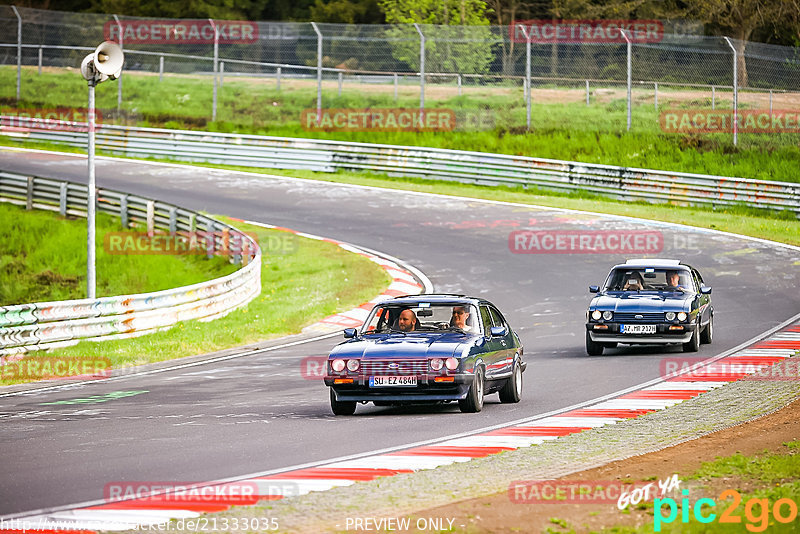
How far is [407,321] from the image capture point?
1324 centimetres

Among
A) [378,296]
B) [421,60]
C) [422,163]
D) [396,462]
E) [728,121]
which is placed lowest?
[378,296]

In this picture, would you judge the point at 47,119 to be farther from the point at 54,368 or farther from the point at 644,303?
the point at 644,303

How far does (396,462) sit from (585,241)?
63.3 feet

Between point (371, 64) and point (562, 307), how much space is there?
19.4 meters

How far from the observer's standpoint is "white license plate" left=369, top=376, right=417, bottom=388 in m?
12.1

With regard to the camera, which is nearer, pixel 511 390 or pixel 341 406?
pixel 341 406

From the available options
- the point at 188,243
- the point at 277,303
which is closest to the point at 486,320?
the point at 277,303

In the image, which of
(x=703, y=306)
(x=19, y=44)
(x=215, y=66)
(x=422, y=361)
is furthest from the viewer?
(x=19, y=44)

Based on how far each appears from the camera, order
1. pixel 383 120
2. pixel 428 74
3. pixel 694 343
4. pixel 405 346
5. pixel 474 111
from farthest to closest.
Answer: pixel 383 120 → pixel 474 111 → pixel 428 74 → pixel 694 343 → pixel 405 346

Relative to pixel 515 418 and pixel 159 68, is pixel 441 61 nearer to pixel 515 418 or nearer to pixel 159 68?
pixel 159 68

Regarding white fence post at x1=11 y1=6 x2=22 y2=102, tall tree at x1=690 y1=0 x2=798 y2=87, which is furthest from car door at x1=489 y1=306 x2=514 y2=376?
tall tree at x1=690 y1=0 x2=798 y2=87

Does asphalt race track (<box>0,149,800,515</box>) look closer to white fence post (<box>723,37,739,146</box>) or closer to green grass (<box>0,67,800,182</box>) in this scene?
green grass (<box>0,67,800,182</box>)

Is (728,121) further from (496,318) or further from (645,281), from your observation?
(496,318)

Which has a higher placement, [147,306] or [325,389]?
[325,389]
